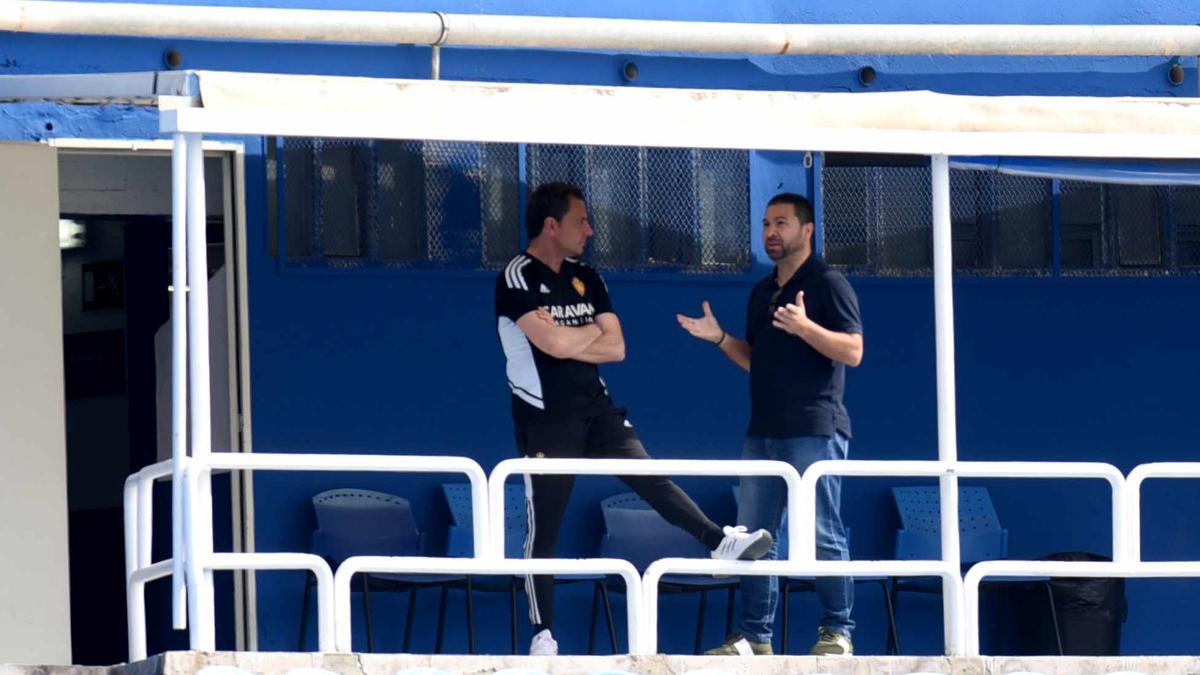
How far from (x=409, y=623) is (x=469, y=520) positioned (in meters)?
0.55

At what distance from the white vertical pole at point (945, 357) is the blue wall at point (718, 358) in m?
2.26

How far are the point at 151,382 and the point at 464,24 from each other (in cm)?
230

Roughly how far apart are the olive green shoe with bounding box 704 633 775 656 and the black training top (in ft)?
3.18

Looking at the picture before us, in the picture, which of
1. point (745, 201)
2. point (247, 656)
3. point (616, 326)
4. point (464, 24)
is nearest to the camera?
point (247, 656)

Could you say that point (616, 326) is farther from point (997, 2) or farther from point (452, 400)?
point (997, 2)

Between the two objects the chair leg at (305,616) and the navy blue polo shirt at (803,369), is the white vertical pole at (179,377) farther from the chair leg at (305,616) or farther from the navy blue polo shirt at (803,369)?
the navy blue polo shirt at (803,369)

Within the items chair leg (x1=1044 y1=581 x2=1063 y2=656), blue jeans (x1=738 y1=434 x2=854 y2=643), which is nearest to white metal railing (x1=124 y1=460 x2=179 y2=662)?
blue jeans (x1=738 y1=434 x2=854 y2=643)

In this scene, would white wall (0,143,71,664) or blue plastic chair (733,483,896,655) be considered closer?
white wall (0,143,71,664)

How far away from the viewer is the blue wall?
33.3 feet

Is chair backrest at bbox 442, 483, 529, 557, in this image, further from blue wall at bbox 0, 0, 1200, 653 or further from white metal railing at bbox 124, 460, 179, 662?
white metal railing at bbox 124, 460, 179, 662

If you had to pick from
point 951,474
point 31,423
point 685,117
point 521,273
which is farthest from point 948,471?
point 31,423

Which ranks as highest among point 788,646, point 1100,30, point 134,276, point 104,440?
point 1100,30

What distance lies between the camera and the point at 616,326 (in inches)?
356

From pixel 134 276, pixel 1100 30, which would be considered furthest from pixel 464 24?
pixel 1100 30
